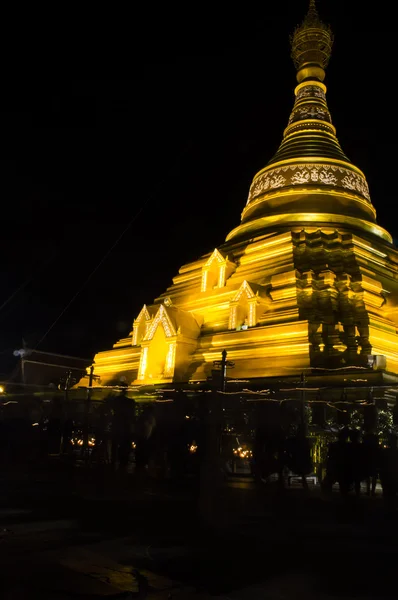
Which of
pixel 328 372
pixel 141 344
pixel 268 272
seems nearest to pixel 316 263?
pixel 268 272

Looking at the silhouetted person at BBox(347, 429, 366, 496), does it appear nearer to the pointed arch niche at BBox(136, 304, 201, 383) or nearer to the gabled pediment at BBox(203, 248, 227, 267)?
the pointed arch niche at BBox(136, 304, 201, 383)

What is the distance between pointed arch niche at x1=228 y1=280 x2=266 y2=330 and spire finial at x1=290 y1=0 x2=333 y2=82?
52.6 feet

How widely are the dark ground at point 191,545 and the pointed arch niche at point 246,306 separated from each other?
30.1 feet

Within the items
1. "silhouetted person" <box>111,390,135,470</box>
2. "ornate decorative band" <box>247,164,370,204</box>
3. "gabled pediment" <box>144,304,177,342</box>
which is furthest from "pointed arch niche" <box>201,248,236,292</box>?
"silhouetted person" <box>111,390,135,470</box>

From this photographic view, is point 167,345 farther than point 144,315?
No

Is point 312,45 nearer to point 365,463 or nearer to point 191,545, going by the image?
point 365,463

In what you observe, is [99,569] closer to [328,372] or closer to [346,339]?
[328,372]

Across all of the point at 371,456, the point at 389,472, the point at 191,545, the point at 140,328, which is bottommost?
the point at 191,545

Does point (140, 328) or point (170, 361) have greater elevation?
point (140, 328)

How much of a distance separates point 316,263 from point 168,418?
9510 mm

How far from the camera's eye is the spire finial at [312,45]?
88.4 feet

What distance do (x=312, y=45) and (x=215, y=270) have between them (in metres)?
15.2

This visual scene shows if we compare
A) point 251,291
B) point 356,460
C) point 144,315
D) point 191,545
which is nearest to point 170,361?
point 144,315

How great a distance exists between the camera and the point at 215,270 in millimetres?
20438
